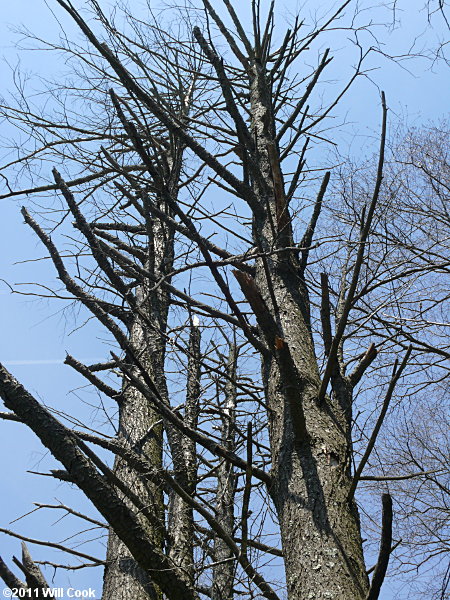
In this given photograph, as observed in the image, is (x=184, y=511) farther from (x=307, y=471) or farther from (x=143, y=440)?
(x=307, y=471)

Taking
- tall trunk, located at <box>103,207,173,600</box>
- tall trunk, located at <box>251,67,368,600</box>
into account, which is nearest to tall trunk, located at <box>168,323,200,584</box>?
tall trunk, located at <box>103,207,173,600</box>

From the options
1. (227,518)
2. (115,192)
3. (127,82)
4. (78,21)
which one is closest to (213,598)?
(227,518)

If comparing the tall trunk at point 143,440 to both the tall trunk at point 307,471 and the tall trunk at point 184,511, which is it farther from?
the tall trunk at point 307,471

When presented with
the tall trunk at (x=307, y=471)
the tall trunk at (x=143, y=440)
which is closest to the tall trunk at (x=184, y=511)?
the tall trunk at (x=143, y=440)

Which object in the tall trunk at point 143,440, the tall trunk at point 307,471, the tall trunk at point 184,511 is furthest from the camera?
the tall trunk at point 184,511

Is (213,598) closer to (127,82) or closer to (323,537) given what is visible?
(323,537)

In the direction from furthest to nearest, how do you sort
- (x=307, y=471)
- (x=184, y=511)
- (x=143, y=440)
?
(x=184, y=511) → (x=143, y=440) → (x=307, y=471)

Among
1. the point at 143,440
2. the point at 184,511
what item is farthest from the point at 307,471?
the point at 184,511

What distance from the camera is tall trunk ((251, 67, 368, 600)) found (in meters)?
1.92

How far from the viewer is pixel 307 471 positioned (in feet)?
7.14

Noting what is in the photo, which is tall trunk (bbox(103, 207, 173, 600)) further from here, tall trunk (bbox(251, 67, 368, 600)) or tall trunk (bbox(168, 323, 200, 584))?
tall trunk (bbox(251, 67, 368, 600))

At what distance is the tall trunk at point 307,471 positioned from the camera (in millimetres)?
1916

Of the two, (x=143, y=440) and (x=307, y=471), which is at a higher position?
(x=143, y=440)

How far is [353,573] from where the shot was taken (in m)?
1.90
